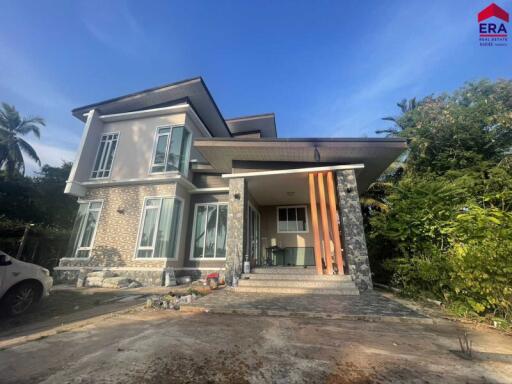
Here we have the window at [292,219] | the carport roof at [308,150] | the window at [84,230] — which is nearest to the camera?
the carport roof at [308,150]

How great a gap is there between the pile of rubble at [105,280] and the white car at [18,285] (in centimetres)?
274

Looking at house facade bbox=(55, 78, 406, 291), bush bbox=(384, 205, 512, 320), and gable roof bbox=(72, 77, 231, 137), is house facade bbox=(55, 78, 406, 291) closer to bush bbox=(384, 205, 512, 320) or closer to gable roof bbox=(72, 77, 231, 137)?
gable roof bbox=(72, 77, 231, 137)

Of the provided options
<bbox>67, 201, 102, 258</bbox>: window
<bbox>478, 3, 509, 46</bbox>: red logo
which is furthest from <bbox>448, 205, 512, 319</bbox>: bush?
<bbox>67, 201, 102, 258</bbox>: window

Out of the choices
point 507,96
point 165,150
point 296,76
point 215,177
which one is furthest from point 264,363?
point 507,96

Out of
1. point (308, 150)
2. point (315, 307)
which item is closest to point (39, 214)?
point (308, 150)

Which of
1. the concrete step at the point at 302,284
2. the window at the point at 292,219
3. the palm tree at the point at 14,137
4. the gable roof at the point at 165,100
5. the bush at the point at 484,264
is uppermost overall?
the palm tree at the point at 14,137

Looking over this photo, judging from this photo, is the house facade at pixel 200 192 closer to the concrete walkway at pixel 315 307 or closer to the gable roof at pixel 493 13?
the concrete walkway at pixel 315 307

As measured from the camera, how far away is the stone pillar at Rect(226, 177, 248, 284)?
6.18 metres

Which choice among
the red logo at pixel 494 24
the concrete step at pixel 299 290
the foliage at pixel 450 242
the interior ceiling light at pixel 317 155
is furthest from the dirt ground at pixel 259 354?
the red logo at pixel 494 24

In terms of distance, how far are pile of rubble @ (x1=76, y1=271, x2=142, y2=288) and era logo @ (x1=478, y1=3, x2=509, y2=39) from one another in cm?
1506

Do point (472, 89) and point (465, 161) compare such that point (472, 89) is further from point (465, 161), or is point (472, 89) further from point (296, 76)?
point (296, 76)

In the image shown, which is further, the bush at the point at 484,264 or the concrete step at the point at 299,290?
the concrete step at the point at 299,290

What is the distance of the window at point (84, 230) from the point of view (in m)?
8.35

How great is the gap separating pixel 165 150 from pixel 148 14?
576 centimetres
